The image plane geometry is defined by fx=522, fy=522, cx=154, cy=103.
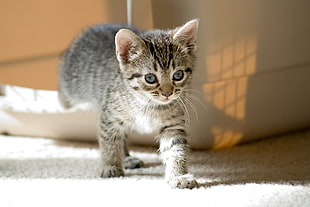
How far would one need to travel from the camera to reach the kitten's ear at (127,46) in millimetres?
1738

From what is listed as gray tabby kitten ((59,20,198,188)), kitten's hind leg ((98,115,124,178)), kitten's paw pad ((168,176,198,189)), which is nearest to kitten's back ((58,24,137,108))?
gray tabby kitten ((59,20,198,188))

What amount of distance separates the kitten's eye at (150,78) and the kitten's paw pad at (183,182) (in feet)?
1.12

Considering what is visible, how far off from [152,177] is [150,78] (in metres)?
0.40

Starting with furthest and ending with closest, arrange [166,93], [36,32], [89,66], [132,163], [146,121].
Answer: [36,32]
[89,66]
[132,163]
[146,121]
[166,93]

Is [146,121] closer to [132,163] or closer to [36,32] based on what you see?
[132,163]

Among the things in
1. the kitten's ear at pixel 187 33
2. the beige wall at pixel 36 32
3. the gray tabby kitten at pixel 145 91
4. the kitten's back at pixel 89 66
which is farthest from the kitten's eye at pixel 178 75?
the beige wall at pixel 36 32

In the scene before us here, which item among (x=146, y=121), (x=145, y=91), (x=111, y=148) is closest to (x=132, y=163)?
(x=111, y=148)

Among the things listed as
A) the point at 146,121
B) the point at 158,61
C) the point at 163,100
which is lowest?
the point at 146,121

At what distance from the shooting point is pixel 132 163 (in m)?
2.09

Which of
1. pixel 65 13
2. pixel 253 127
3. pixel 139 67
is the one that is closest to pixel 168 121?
pixel 139 67

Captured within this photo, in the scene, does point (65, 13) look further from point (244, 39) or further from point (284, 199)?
point (284, 199)

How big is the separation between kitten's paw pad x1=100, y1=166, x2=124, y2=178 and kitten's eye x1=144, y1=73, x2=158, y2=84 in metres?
0.39

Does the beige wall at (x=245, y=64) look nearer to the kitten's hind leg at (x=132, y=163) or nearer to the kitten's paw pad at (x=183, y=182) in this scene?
the kitten's hind leg at (x=132, y=163)

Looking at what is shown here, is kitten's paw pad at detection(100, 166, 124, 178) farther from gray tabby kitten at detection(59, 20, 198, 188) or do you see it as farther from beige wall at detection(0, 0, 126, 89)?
beige wall at detection(0, 0, 126, 89)
